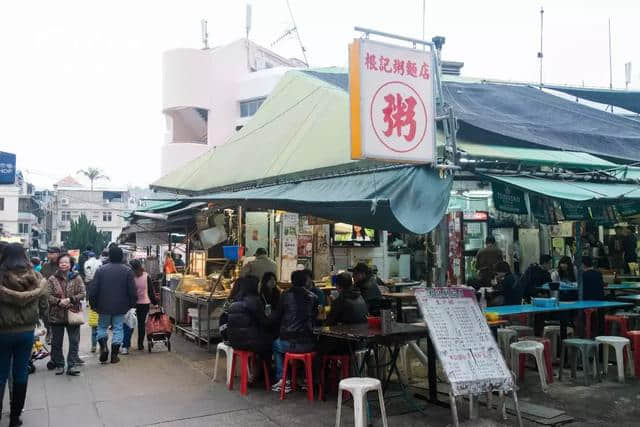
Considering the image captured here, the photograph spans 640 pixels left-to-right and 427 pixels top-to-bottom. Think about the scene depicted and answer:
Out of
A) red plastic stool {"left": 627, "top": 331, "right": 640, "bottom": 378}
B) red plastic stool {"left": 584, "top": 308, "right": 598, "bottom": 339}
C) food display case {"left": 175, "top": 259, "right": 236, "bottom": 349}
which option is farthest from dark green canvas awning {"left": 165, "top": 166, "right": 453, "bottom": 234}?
red plastic stool {"left": 584, "top": 308, "right": 598, "bottom": 339}

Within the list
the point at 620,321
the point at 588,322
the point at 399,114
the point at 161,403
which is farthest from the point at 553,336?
the point at 161,403

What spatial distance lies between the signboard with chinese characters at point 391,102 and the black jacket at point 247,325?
2.55 meters

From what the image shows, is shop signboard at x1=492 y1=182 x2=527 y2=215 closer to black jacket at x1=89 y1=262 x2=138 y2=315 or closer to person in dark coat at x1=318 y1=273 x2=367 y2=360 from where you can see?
person in dark coat at x1=318 y1=273 x2=367 y2=360

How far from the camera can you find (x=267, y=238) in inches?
465

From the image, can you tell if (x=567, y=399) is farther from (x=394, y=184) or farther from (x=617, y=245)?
(x=617, y=245)

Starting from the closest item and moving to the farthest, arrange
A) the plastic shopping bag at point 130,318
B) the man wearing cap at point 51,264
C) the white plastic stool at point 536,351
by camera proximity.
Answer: the white plastic stool at point 536,351 < the man wearing cap at point 51,264 < the plastic shopping bag at point 130,318

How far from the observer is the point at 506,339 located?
7.01 meters

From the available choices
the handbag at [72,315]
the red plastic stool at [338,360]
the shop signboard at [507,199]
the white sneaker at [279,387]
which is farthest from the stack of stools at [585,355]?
the handbag at [72,315]

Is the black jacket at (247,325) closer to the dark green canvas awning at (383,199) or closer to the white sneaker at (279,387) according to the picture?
the white sneaker at (279,387)

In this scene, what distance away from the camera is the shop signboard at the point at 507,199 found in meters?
6.84

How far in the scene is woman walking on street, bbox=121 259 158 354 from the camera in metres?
9.21

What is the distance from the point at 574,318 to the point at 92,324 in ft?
27.7

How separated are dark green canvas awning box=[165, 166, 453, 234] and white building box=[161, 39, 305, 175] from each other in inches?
1183

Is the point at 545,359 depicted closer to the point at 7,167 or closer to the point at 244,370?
the point at 244,370
